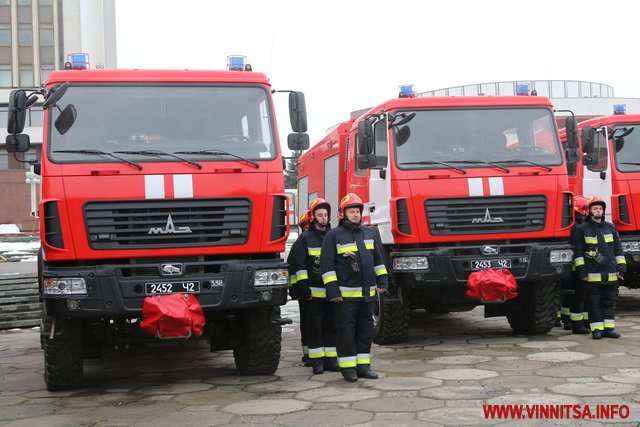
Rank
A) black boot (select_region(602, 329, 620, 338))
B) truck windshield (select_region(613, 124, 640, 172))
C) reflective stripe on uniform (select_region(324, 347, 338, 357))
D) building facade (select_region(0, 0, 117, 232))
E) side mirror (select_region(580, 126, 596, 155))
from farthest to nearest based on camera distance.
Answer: building facade (select_region(0, 0, 117, 232)), truck windshield (select_region(613, 124, 640, 172)), side mirror (select_region(580, 126, 596, 155)), black boot (select_region(602, 329, 620, 338)), reflective stripe on uniform (select_region(324, 347, 338, 357))

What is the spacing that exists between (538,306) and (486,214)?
1.30 meters

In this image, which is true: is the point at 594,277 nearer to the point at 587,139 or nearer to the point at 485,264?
the point at 485,264

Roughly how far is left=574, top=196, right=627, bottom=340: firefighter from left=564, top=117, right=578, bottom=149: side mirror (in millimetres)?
668

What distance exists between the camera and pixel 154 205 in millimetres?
6699

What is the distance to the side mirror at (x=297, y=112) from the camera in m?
7.49

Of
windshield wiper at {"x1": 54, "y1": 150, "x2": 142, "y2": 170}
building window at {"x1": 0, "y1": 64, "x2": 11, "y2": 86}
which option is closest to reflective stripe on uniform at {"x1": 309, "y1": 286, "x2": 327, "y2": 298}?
windshield wiper at {"x1": 54, "y1": 150, "x2": 142, "y2": 170}

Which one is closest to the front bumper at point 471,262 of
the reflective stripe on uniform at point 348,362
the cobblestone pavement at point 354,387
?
the cobblestone pavement at point 354,387

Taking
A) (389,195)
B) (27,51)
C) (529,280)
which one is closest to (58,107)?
(389,195)

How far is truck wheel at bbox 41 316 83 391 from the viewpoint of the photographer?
682cm

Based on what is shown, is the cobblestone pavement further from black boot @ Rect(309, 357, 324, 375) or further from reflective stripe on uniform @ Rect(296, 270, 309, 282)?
reflective stripe on uniform @ Rect(296, 270, 309, 282)

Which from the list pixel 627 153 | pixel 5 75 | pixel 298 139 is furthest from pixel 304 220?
pixel 5 75

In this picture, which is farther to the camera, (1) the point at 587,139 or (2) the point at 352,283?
(1) the point at 587,139

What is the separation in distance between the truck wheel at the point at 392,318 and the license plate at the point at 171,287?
280cm

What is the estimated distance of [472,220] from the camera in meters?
8.73
